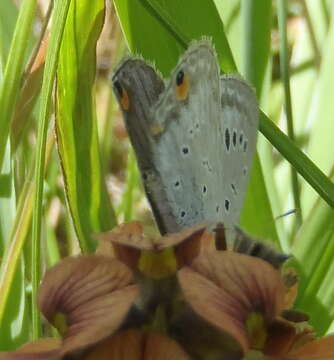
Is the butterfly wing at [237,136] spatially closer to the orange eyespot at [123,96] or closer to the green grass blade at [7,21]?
the orange eyespot at [123,96]

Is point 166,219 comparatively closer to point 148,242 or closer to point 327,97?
point 148,242

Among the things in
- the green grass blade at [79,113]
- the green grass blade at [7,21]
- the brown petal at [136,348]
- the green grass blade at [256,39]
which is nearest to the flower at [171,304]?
the brown petal at [136,348]

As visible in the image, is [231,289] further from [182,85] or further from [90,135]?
[90,135]

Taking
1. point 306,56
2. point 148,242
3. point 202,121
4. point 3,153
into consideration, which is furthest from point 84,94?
point 306,56

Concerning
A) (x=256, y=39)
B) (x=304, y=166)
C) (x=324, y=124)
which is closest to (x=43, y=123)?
(x=304, y=166)

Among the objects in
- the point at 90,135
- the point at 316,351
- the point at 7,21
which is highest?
the point at 7,21

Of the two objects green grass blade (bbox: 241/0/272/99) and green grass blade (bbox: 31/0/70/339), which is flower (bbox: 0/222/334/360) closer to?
green grass blade (bbox: 31/0/70/339)
